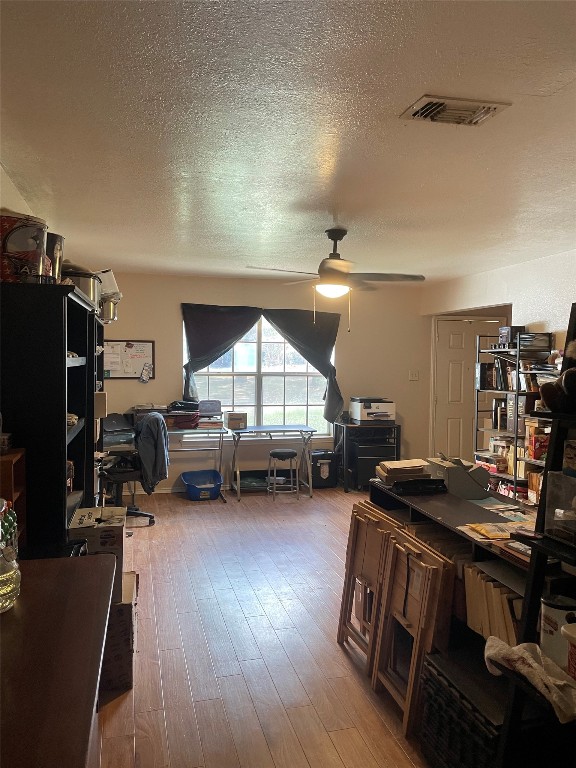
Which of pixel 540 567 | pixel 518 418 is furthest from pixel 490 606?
pixel 518 418

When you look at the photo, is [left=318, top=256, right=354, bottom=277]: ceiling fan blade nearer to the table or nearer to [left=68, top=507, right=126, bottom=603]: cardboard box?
[left=68, top=507, right=126, bottom=603]: cardboard box

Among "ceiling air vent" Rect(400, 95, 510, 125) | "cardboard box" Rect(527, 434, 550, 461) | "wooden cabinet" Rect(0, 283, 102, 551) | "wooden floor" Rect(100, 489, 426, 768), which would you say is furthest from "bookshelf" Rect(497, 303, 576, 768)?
"cardboard box" Rect(527, 434, 550, 461)

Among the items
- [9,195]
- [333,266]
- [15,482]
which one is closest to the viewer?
[15,482]

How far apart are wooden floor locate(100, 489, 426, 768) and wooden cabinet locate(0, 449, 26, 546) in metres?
0.99

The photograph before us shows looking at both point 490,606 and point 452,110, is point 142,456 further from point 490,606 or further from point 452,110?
point 452,110

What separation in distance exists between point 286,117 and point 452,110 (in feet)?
2.00

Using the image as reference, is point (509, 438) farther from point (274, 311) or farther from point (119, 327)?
point (119, 327)

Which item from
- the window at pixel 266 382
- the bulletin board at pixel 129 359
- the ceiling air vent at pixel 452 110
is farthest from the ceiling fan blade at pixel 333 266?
the bulletin board at pixel 129 359

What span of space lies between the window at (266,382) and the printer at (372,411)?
0.54 meters

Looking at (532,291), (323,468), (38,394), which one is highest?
(532,291)

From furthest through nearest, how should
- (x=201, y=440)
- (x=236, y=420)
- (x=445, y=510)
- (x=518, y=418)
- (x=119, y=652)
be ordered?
1. (x=201, y=440)
2. (x=236, y=420)
3. (x=518, y=418)
4. (x=445, y=510)
5. (x=119, y=652)

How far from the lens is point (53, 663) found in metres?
1.07

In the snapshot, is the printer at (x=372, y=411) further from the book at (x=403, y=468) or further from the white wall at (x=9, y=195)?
the white wall at (x=9, y=195)

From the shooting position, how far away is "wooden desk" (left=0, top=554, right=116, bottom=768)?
86 centimetres
